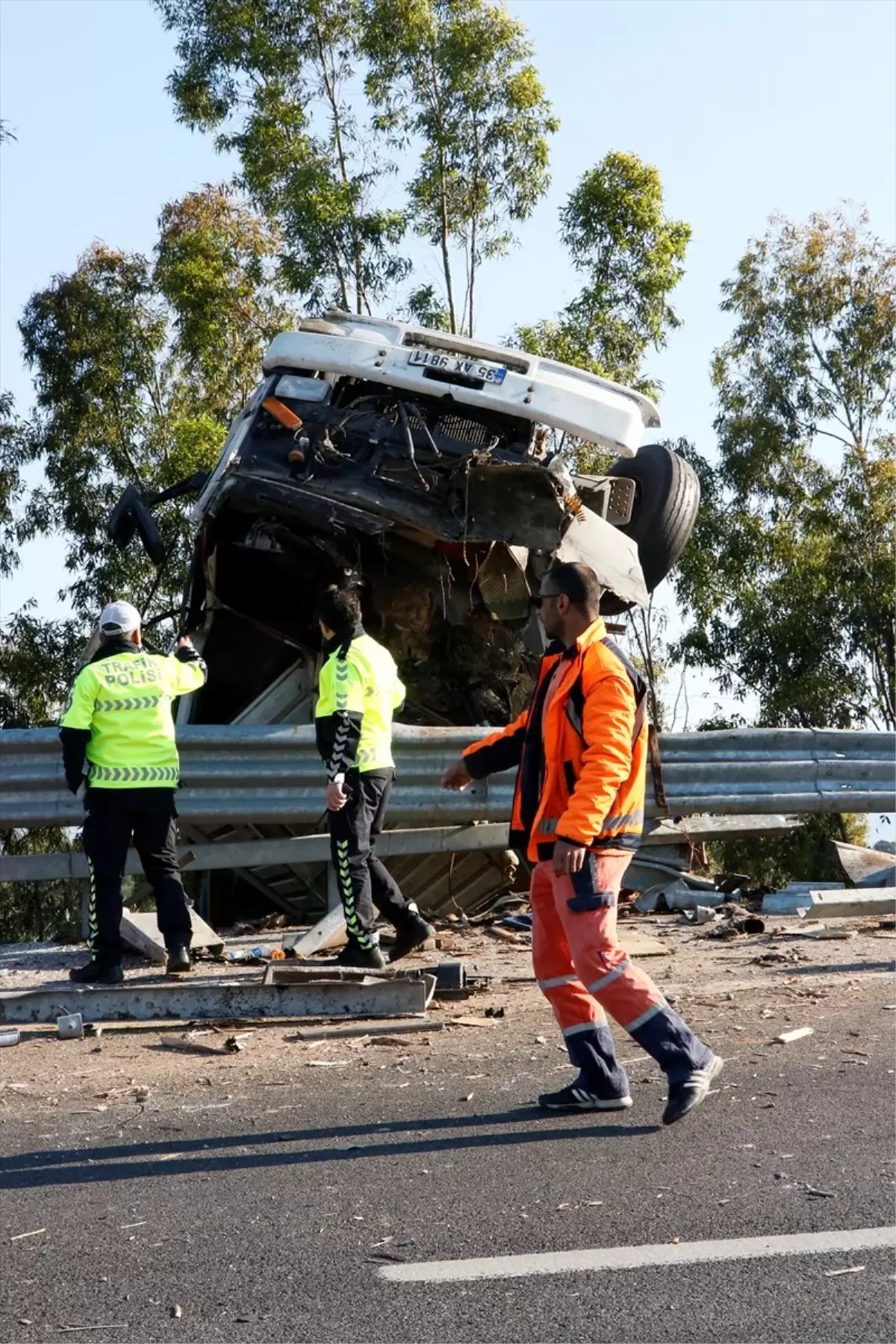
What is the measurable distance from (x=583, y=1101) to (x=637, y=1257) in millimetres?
1291

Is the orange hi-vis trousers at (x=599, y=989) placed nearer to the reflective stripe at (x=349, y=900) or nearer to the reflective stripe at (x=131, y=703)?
the reflective stripe at (x=349, y=900)

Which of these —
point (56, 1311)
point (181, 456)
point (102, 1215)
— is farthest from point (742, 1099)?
point (181, 456)

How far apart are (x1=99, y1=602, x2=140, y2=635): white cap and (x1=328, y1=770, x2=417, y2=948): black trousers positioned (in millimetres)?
1195

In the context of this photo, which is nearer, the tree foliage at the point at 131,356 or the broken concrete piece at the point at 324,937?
the broken concrete piece at the point at 324,937

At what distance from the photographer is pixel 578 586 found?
4703 millimetres

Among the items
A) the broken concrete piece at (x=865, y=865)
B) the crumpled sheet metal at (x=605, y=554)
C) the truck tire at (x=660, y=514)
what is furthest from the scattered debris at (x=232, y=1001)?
the truck tire at (x=660, y=514)

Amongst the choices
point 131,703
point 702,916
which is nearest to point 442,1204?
point 131,703

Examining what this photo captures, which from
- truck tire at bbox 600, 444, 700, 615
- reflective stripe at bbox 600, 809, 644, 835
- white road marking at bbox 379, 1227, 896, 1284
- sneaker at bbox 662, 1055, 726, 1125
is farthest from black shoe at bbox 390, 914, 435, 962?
white road marking at bbox 379, 1227, 896, 1284

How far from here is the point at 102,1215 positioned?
3.64 meters

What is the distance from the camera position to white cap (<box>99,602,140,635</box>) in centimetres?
705

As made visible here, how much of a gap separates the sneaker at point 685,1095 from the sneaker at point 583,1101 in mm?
192

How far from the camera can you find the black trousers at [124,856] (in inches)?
265

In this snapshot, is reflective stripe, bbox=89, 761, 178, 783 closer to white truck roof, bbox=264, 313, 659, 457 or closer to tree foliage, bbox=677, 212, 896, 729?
Result: white truck roof, bbox=264, 313, 659, 457

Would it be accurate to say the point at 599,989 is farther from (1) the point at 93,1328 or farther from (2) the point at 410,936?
(2) the point at 410,936
